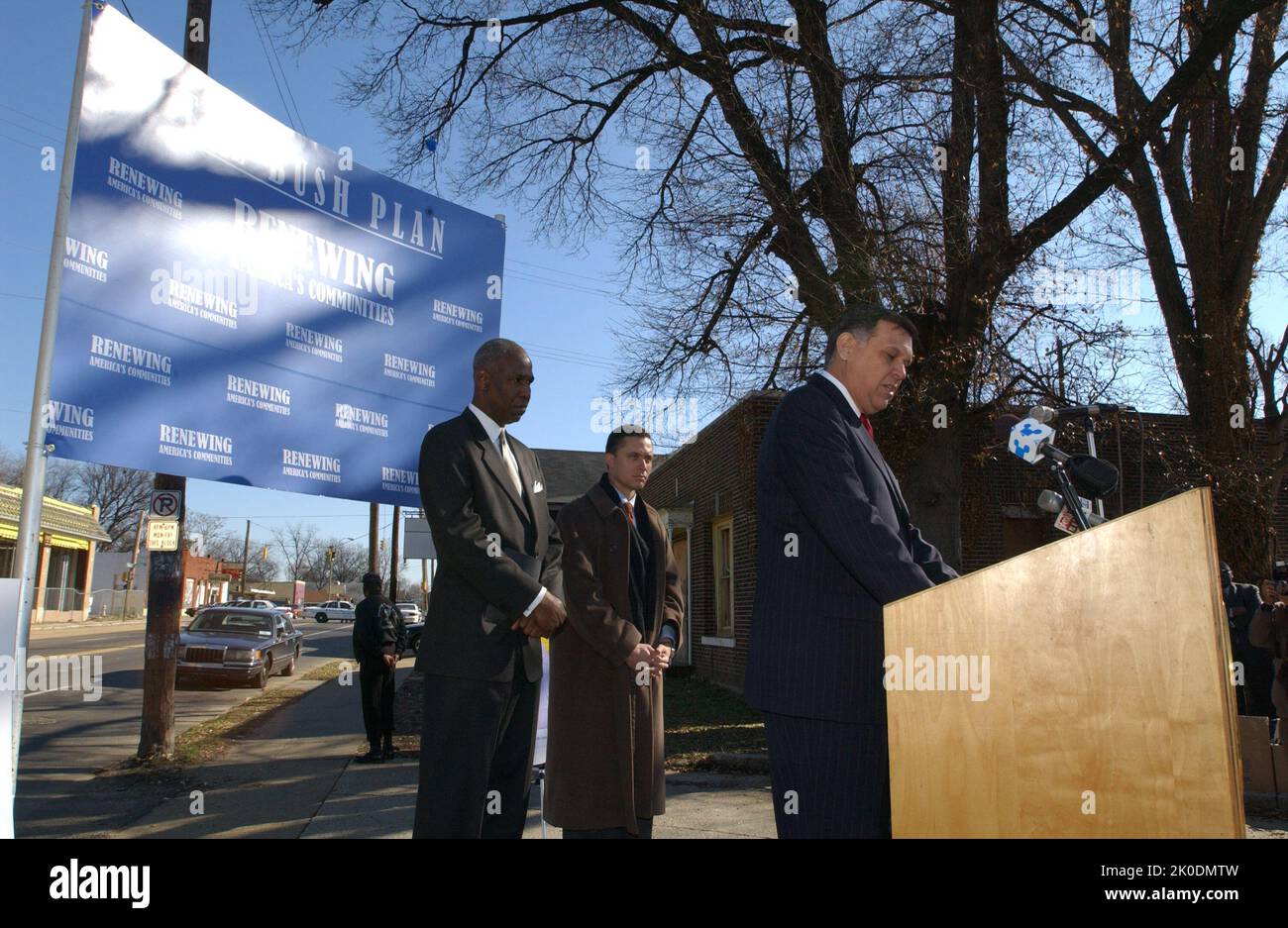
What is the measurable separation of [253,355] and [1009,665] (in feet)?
12.7

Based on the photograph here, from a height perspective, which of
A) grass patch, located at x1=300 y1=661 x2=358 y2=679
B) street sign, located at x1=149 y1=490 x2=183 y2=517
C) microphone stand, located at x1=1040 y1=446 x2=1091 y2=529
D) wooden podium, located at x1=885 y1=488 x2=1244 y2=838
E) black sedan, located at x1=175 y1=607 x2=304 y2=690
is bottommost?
grass patch, located at x1=300 y1=661 x2=358 y2=679

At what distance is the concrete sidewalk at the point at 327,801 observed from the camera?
20.0 ft

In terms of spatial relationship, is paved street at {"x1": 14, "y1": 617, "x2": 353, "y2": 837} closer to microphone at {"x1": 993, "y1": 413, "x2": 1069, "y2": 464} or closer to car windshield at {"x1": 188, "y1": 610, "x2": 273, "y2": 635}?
car windshield at {"x1": 188, "y1": 610, "x2": 273, "y2": 635}

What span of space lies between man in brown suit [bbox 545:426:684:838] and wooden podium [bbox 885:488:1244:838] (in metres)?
2.11

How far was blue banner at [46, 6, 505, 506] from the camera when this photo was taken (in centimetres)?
418

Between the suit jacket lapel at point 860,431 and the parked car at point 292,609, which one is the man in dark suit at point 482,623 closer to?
the suit jacket lapel at point 860,431

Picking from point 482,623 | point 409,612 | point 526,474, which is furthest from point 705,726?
point 409,612

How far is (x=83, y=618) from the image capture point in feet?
141

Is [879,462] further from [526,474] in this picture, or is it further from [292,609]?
[292,609]

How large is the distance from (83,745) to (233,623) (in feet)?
27.6

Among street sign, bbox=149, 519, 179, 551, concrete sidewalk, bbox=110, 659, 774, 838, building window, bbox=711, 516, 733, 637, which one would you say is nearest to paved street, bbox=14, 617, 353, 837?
concrete sidewalk, bbox=110, 659, 774, 838

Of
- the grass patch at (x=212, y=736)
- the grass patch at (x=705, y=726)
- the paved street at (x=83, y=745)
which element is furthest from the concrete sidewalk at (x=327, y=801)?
the grass patch at (x=705, y=726)
